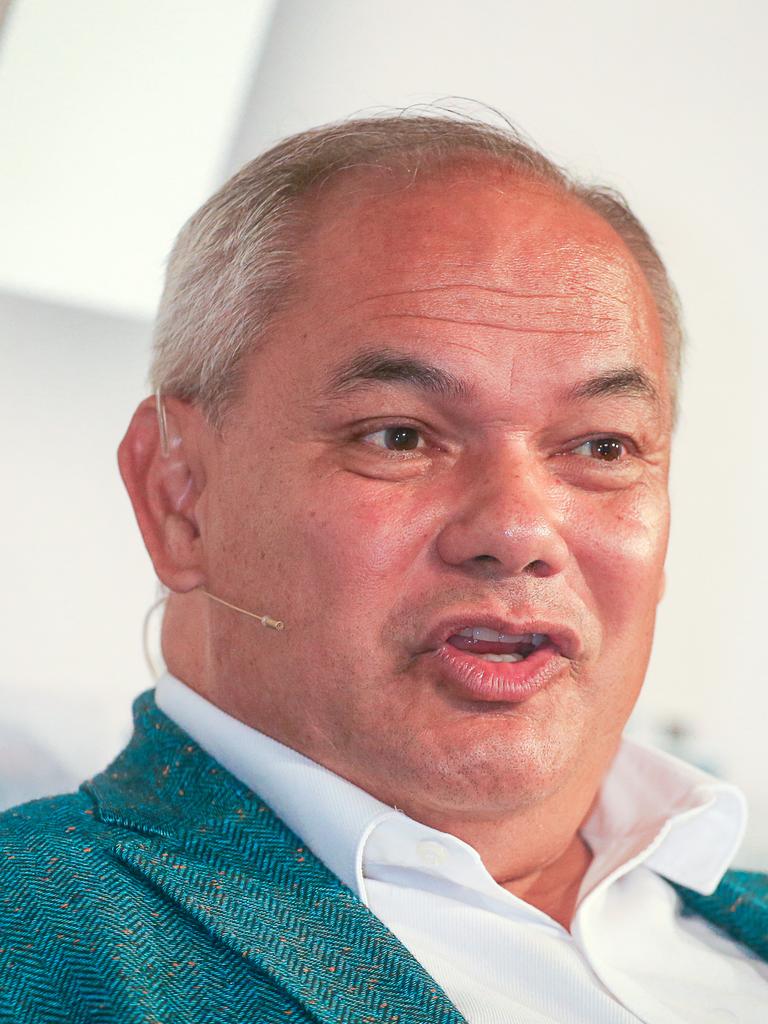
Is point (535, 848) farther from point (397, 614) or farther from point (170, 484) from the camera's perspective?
point (170, 484)

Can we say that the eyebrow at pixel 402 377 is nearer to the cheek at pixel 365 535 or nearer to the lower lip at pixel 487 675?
the cheek at pixel 365 535

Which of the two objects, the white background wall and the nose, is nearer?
Result: the nose

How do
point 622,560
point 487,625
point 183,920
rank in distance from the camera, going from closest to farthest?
1. point 183,920
2. point 487,625
3. point 622,560

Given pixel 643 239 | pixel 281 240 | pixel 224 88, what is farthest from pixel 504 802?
pixel 224 88

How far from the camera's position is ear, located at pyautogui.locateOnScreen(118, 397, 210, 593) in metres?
1.39

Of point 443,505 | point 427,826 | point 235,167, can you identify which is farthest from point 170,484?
point 235,167

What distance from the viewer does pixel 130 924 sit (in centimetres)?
105

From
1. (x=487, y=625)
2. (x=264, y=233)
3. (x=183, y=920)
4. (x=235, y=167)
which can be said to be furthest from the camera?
(x=235, y=167)

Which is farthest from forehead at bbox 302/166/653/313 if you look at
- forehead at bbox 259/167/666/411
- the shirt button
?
the shirt button

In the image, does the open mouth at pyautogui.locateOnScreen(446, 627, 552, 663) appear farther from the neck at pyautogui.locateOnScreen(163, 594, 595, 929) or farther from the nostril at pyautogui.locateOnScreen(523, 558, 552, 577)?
the neck at pyautogui.locateOnScreen(163, 594, 595, 929)

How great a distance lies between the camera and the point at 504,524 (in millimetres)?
1182

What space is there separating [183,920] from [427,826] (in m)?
0.28

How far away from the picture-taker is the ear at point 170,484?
4.57ft

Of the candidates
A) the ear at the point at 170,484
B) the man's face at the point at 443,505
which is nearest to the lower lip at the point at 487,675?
the man's face at the point at 443,505
